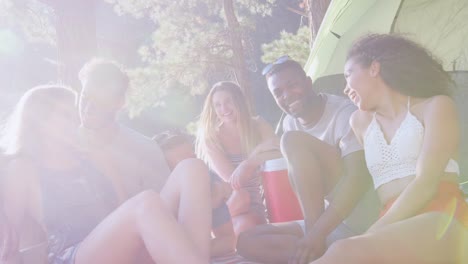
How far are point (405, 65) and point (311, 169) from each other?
1.35 ft

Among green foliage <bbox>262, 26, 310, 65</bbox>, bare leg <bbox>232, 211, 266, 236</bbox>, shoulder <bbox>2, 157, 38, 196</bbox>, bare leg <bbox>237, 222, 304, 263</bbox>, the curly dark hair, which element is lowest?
bare leg <bbox>232, 211, 266, 236</bbox>

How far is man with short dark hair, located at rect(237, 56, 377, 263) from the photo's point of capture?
1515mm

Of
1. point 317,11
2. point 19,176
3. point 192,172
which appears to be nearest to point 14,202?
point 19,176

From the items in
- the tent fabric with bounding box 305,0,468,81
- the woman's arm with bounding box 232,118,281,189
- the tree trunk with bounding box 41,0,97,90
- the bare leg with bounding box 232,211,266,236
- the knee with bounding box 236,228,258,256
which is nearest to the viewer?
the knee with bounding box 236,228,258,256

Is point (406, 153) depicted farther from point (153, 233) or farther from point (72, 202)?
point (72, 202)

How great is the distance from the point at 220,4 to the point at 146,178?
5571 millimetres

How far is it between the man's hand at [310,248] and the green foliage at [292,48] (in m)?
4.29

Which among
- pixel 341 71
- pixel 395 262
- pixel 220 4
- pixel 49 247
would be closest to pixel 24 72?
pixel 220 4

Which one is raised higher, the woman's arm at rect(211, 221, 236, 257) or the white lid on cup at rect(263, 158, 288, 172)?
the white lid on cup at rect(263, 158, 288, 172)

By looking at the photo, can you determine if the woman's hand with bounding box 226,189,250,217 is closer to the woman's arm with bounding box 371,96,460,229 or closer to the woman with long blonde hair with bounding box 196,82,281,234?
the woman with long blonde hair with bounding box 196,82,281,234

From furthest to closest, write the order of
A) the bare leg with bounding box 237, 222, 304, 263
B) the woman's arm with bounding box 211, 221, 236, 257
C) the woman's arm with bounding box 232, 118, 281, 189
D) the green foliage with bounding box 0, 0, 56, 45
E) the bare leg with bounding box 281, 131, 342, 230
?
the green foliage with bounding box 0, 0, 56, 45 → the woman's arm with bounding box 232, 118, 281, 189 → the woman's arm with bounding box 211, 221, 236, 257 → the bare leg with bounding box 237, 222, 304, 263 → the bare leg with bounding box 281, 131, 342, 230

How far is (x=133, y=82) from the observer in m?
5.97

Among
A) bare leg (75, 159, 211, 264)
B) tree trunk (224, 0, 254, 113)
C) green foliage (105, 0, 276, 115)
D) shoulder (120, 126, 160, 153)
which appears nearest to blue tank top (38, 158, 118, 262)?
bare leg (75, 159, 211, 264)

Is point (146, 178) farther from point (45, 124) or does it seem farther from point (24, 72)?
point (24, 72)
